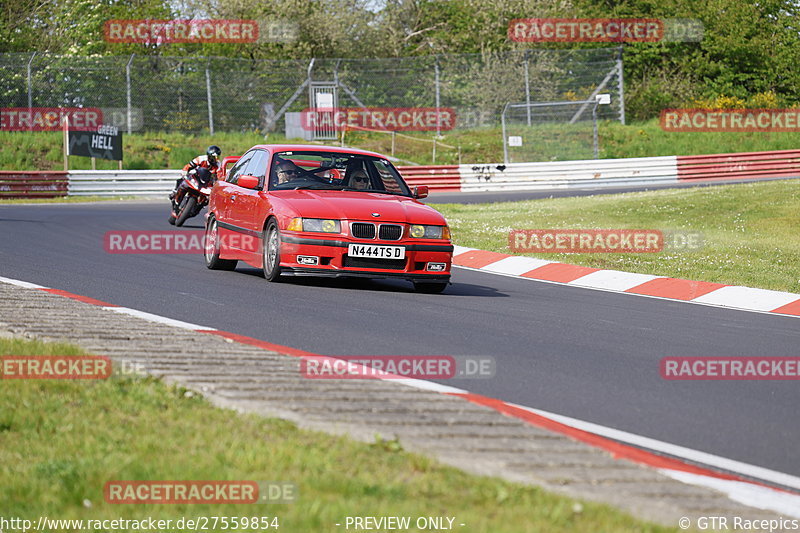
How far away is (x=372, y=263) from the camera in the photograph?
1156 centimetres

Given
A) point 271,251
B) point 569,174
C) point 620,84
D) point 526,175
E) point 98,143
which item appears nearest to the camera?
point 271,251

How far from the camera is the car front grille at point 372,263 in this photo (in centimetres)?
1152

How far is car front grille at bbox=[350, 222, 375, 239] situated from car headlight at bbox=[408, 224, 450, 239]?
404 millimetres

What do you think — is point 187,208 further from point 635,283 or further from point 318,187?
point 635,283

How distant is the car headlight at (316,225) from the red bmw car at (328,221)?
0.03 feet

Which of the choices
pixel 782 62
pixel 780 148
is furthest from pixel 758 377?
pixel 782 62

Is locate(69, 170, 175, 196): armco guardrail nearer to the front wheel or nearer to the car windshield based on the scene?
the front wheel

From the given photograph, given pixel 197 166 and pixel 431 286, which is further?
pixel 197 166

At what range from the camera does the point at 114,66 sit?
33.9m

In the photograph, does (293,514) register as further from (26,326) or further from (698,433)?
(26,326)

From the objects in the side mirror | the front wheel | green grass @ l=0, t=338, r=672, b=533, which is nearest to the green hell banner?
the front wheel

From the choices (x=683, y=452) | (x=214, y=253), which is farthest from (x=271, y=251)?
(x=683, y=452)

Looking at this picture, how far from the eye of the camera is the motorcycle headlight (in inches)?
454

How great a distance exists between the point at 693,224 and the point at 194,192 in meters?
8.83
